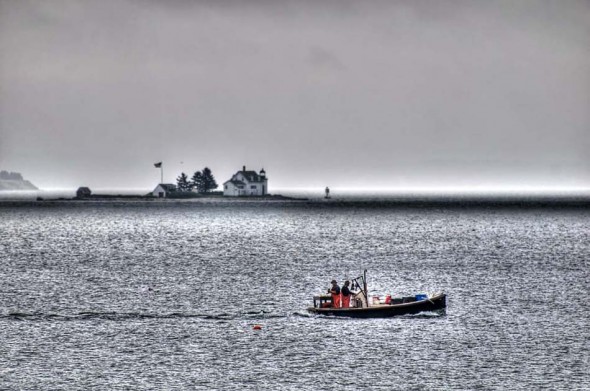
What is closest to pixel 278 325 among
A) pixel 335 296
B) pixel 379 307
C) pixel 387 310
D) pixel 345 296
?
pixel 335 296

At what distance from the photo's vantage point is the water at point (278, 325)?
111ft

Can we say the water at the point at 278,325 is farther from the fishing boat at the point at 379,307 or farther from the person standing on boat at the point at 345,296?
the person standing on boat at the point at 345,296

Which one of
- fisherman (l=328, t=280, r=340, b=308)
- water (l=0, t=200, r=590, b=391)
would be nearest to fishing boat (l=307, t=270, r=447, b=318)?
fisherman (l=328, t=280, r=340, b=308)

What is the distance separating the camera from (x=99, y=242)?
400ft

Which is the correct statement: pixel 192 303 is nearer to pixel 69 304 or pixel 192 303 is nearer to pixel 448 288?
pixel 69 304

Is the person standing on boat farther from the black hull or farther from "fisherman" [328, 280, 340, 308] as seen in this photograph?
the black hull

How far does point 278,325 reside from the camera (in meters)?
45.4

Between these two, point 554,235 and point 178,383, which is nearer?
point 178,383

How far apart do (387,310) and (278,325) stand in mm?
6552

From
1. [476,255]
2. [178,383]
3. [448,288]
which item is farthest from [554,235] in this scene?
[178,383]

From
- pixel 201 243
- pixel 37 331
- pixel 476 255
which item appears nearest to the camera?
pixel 37 331

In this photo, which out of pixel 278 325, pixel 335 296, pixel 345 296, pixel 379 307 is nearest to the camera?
pixel 278 325

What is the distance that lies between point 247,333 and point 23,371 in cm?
1300

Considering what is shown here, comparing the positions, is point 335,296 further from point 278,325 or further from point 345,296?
point 278,325
